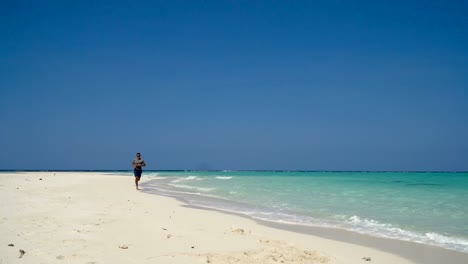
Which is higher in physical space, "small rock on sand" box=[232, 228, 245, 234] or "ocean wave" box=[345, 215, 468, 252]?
"small rock on sand" box=[232, 228, 245, 234]

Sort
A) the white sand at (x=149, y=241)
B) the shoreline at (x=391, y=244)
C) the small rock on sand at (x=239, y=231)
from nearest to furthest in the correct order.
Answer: the white sand at (x=149, y=241), the shoreline at (x=391, y=244), the small rock on sand at (x=239, y=231)

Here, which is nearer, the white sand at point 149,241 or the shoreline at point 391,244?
the white sand at point 149,241

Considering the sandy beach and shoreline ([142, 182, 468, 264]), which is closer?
the sandy beach

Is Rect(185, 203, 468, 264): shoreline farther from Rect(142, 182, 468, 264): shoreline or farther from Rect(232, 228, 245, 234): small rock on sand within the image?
Rect(232, 228, 245, 234): small rock on sand

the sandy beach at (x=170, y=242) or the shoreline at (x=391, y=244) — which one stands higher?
the sandy beach at (x=170, y=242)

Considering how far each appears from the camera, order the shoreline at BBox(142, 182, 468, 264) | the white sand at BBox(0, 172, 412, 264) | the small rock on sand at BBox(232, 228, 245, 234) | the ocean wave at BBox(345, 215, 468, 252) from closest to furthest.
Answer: the white sand at BBox(0, 172, 412, 264), the shoreline at BBox(142, 182, 468, 264), the ocean wave at BBox(345, 215, 468, 252), the small rock on sand at BBox(232, 228, 245, 234)

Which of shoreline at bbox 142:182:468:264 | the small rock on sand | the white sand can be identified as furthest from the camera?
the small rock on sand

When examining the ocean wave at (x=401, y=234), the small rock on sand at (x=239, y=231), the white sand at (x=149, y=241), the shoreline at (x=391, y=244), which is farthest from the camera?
the small rock on sand at (x=239, y=231)

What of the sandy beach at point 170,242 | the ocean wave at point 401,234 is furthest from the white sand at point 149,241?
the ocean wave at point 401,234

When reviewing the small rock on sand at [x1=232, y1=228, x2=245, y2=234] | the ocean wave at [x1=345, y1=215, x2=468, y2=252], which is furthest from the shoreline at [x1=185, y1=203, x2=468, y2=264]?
the small rock on sand at [x1=232, y1=228, x2=245, y2=234]

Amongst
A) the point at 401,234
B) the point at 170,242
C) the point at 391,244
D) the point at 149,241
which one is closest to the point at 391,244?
the point at 391,244

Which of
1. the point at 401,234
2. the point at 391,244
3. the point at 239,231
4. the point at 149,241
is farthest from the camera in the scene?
the point at 401,234

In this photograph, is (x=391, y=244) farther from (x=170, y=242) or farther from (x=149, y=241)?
(x=149, y=241)

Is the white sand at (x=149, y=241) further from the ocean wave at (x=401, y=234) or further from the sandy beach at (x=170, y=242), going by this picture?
the ocean wave at (x=401, y=234)
